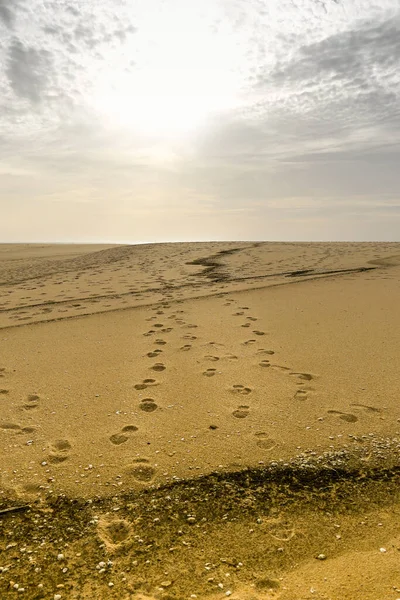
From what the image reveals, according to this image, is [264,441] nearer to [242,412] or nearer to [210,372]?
[242,412]

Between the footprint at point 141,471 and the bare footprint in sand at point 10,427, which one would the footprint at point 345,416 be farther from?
the bare footprint in sand at point 10,427

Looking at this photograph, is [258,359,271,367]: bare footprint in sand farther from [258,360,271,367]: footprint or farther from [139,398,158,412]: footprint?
[139,398,158,412]: footprint

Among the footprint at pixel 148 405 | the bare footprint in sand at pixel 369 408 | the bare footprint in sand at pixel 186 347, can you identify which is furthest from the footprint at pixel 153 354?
the bare footprint in sand at pixel 369 408

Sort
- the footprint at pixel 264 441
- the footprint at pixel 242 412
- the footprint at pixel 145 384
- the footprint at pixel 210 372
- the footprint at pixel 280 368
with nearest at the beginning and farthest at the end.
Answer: the footprint at pixel 264 441, the footprint at pixel 242 412, the footprint at pixel 145 384, the footprint at pixel 210 372, the footprint at pixel 280 368

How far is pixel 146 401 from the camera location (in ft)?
13.8

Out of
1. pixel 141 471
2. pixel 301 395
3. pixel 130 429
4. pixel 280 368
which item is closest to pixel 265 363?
pixel 280 368

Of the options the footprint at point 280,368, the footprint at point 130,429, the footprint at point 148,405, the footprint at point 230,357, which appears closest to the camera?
the footprint at point 130,429

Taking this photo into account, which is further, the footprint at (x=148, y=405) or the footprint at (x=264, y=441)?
the footprint at (x=148, y=405)

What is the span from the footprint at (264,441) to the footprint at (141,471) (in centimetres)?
92

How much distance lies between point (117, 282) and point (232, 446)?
9638mm

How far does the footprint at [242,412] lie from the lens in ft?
12.6

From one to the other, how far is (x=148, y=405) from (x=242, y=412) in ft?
3.14

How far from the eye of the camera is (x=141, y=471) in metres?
3.08

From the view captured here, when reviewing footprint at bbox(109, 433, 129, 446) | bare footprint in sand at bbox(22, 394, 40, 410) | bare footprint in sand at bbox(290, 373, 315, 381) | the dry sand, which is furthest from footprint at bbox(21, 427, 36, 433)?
bare footprint in sand at bbox(290, 373, 315, 381)
